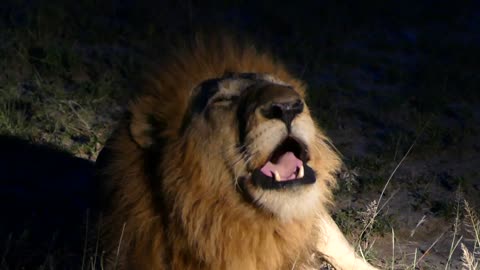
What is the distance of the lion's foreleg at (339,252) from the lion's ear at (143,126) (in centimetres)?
102

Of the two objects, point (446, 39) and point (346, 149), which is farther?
point (446, 39)

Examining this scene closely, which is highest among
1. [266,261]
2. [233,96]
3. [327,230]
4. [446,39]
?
[233,96]

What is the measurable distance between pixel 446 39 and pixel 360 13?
27.4 inches

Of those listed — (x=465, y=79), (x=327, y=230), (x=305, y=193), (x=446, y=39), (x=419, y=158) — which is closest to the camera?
(x=305, y=193)

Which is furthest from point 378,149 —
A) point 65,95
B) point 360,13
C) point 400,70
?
point 360,13

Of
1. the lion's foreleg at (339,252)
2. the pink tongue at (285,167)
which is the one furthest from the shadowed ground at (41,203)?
the pink tongue at (285,167)

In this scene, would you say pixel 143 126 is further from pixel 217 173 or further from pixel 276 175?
pixel 276 175

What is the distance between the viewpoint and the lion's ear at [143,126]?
3289 mm

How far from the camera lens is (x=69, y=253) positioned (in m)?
4.06

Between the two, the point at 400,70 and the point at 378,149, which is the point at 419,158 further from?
the point at 400,70

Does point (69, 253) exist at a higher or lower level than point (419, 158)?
higher

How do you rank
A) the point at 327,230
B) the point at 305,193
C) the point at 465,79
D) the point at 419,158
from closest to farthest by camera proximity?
the point at 305,193
the point at 327,230
the point at 419,158
the point at 465,79

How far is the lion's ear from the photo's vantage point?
10.8 ft

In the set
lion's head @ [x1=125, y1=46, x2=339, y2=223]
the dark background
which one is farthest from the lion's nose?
the dark background
